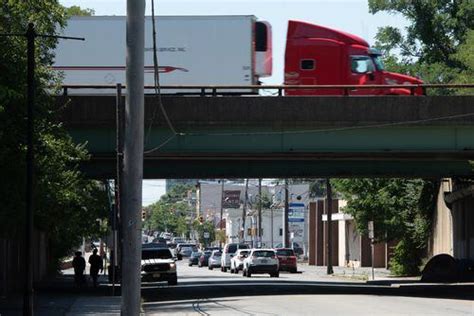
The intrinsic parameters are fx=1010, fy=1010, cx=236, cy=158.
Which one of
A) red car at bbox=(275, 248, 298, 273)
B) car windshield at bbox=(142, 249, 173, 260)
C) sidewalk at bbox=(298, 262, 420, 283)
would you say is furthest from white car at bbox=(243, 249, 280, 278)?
car windshield at bbox=(142, 249, 173, 260)

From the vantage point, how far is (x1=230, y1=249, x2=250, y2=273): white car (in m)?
61.8

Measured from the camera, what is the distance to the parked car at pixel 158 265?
4275cm

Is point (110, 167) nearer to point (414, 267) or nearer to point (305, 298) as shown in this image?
point (305, 298)

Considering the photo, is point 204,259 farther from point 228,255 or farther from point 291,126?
point 291,126

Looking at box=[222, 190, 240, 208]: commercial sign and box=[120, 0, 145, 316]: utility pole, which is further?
box=[222, 190, 240, 208]: commercial sign

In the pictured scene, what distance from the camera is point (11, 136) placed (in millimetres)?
20328

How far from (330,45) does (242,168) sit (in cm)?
613

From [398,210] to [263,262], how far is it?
7.98m

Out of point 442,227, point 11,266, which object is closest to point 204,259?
point 442,227

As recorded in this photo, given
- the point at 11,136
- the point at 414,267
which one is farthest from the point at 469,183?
the point at 11,136

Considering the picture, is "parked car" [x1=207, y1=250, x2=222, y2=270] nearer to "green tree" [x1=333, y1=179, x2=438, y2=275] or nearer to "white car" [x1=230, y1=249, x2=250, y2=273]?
"white car" [x1=230, y1=249, x2=250, y2=273]

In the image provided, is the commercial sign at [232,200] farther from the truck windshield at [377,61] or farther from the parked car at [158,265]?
the truck windshield at [377,61]

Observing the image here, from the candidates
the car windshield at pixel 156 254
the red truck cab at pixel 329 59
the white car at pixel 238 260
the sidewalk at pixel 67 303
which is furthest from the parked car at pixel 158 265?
the white car at pixel 238 260

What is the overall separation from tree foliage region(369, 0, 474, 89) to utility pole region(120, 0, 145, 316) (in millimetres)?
53124
